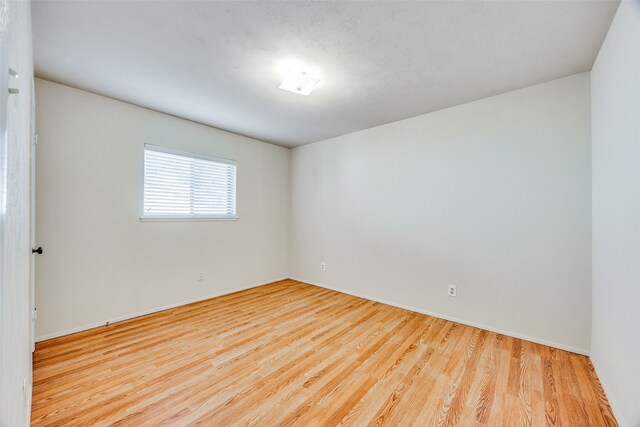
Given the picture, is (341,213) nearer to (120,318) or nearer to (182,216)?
(182,216)

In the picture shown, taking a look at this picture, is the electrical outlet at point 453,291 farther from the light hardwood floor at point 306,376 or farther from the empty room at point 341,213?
the light hardwood floor at point 306,376

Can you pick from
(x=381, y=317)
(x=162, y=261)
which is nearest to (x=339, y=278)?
(x=381, y=317)

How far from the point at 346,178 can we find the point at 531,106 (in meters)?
2.27

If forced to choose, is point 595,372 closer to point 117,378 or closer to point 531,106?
point 531,106

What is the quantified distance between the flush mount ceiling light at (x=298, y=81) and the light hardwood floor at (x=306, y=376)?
2.31 metres

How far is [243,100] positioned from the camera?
2809mm

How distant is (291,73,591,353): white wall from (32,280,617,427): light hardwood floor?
1.19 feet

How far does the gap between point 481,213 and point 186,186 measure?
352cm

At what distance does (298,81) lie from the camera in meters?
2.27


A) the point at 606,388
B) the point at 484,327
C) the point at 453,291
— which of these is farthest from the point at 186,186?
the point at 606,388

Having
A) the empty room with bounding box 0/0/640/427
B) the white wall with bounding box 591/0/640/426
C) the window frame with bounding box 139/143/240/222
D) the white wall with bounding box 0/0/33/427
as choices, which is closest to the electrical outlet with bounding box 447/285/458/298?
the empty room with bounding box 0/0/640/427

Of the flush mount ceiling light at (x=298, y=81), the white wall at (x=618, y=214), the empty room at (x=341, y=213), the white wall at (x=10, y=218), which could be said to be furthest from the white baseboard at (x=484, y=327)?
the white wall at (x=10, y=218)

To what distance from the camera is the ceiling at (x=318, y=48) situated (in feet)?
5.23

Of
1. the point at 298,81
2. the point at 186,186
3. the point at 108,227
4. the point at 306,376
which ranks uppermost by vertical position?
the point at 298,81
